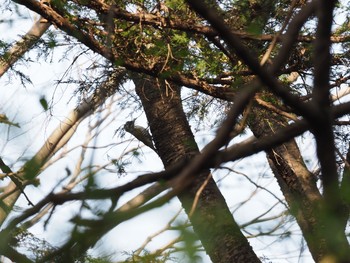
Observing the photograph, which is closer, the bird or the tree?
the tree

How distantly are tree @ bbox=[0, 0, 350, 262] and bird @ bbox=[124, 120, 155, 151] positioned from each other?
9cm

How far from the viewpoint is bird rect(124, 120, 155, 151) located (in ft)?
16.1

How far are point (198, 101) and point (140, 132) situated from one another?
50 cm

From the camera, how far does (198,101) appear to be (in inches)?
192

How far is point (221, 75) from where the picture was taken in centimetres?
405

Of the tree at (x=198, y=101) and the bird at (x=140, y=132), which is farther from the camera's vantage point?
the bird at (x=140, y=132)

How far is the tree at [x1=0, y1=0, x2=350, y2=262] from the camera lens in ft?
3.26

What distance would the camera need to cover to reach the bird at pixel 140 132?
490cm

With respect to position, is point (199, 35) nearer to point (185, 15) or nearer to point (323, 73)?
point (185, 15)

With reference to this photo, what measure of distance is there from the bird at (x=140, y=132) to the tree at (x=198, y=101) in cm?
9

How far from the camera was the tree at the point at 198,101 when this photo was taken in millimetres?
994

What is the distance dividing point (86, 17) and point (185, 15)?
587 millimetres

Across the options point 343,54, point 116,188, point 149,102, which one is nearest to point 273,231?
point 116,188

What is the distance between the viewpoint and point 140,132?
4.91 m
